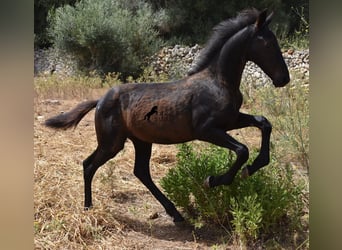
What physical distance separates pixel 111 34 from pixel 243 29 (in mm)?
698

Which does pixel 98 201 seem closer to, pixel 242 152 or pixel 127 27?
pixel 242 152

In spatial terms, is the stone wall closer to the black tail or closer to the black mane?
the black mane

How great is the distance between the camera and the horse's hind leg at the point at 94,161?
2.32m

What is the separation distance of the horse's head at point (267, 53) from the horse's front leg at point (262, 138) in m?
0.19

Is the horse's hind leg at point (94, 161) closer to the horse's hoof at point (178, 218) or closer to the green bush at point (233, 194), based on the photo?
the green bush at point (233, 194)

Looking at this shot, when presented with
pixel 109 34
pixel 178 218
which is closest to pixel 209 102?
pixel 178 218

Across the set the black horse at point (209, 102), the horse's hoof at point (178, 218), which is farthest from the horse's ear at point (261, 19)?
the horse's hoof at point (178, 218)

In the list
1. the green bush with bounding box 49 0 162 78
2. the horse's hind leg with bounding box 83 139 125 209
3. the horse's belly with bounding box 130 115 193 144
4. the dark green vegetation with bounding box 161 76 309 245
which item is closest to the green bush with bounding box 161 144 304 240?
the dark green vegetation with bounding box 161 76 309 245

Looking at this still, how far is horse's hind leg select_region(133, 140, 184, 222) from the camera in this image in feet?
7.69

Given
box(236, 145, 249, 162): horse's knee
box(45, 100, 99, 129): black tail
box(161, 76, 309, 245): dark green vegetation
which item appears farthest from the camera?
box(45, 100, 99, 129): black tail

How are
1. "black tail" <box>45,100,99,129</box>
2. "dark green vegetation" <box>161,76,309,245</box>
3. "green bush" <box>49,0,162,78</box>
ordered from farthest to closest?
1. "green bush" <box>49,0,162,78</box>
2. "black tail" <box>45,100,99,129</box>
3. "dark green vegetation" <box>161,76,309,245</box>

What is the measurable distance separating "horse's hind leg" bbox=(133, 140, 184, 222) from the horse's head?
0.64m

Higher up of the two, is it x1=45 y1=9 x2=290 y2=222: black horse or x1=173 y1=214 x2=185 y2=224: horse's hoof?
x1=45 y1=9 x2=290 y2=222: black horse
